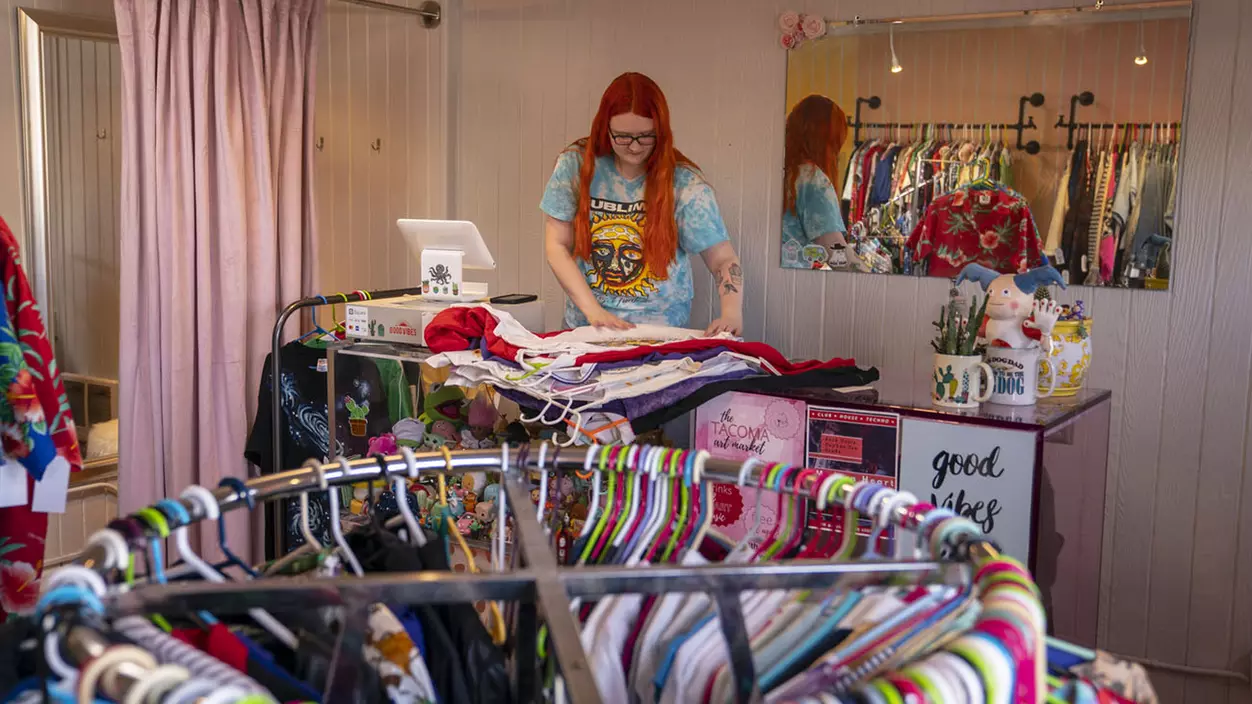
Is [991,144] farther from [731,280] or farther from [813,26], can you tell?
[731,280]

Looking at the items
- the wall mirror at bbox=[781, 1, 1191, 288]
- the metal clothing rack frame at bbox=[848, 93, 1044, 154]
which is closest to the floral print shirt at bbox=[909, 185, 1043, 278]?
the wall mirror at bbox=[781, 1, 1191, 288]

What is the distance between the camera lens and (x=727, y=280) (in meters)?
3.18

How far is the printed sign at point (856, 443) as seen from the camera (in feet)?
7.12

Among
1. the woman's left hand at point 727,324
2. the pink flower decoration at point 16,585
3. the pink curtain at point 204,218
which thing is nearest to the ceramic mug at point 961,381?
the woman's left hand at point 727,324

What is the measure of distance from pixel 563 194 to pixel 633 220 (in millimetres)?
207

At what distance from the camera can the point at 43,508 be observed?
2.20m

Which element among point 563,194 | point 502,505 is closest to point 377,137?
point 563,194

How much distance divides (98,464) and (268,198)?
104 centimetres

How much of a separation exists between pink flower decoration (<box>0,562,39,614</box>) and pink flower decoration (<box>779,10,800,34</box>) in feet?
7.87

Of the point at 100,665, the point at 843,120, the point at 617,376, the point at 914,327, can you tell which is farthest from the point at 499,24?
the point at 100,665

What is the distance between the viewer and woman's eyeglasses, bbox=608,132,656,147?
315cm

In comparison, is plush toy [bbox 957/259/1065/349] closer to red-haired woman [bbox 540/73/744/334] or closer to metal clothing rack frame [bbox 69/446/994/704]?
red-haired woman [bbox 540/73/744/334]

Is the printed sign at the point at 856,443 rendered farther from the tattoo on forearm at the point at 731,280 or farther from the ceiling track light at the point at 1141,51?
the ceiling track light at the point at 1141,51

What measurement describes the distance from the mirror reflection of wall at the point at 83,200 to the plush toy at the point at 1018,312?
107 inches
